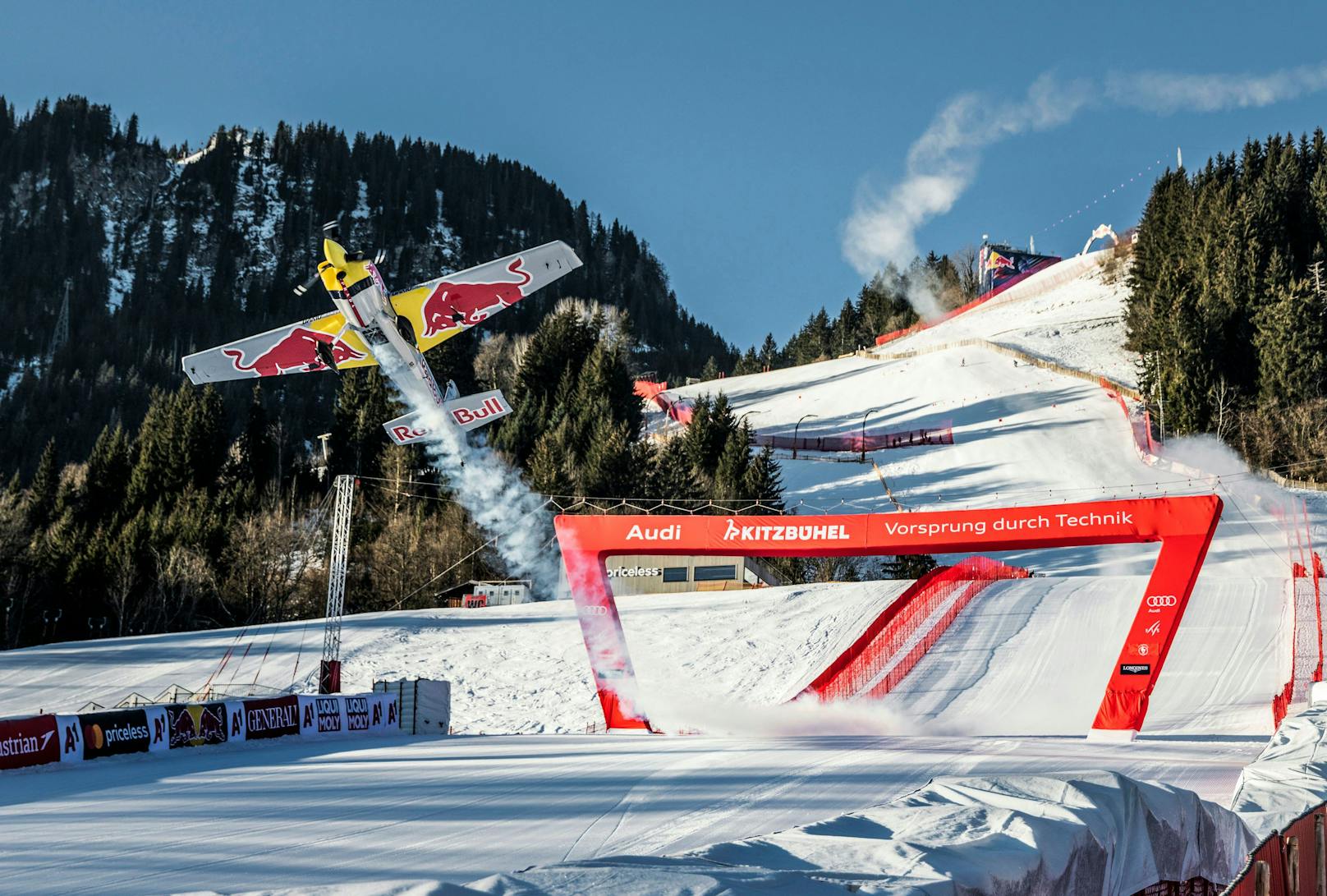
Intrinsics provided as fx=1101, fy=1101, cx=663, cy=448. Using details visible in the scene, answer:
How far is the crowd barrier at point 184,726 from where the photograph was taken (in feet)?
54.1

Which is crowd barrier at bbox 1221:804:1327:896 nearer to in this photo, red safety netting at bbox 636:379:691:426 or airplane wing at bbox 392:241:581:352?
airplane wing at bbox 392:241:581:352

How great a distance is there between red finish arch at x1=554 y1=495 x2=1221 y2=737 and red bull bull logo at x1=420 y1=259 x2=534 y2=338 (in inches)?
249

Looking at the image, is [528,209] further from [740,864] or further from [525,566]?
[740,864]

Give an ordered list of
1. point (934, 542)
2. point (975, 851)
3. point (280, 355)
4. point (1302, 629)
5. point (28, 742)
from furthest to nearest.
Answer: point (1302, 629) → point (280, 355) → point (934, 542) → point (28, 742) → point (975, 851)

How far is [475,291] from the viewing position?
1020 inches

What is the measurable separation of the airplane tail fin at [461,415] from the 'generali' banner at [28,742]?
10.6 metres

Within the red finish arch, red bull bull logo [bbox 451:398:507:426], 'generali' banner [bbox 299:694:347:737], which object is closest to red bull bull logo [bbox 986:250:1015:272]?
red bull bull logo [bbox 451:398:507:426]

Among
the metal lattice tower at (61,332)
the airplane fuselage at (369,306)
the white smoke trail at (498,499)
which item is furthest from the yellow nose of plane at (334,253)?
the metal lattice tower at (61,332)

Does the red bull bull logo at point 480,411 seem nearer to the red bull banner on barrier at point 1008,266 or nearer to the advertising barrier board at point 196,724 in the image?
the advertising barrier board at point 196,724

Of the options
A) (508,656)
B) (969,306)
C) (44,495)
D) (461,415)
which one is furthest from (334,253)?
(969,306)

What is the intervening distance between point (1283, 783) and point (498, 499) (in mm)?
55703

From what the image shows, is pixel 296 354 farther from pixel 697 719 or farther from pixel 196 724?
pixel 697 719

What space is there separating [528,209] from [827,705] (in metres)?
185

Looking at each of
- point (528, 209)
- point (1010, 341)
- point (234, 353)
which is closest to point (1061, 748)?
point (234, 353)
